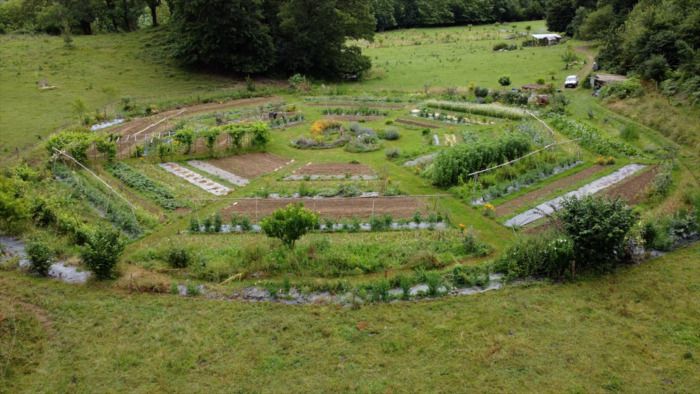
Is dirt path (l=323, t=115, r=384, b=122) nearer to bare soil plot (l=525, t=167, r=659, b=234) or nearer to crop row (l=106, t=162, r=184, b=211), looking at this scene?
crop row (l=106, t=162, r=184, b=211)

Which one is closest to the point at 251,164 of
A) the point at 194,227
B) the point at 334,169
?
the point at 334,169

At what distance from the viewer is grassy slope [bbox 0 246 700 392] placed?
40.8ft

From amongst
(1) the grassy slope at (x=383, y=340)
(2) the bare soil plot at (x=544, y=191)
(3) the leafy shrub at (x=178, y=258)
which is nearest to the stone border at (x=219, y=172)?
(3) the leafy shrub at (x=178, y=258)

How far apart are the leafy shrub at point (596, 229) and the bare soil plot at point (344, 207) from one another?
19.9 feet

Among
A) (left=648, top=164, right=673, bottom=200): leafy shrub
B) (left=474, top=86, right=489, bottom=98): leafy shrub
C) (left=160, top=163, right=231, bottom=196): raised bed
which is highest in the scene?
(left=474, top=86, right=489, bottom=98): leafy shrub

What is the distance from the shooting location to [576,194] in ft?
74.5

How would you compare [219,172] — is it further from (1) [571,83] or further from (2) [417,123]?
(1) [571,83]

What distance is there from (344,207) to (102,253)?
9209mm

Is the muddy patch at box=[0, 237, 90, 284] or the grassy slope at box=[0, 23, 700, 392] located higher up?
the muddy patch at box=[0, 237, 90, 284]

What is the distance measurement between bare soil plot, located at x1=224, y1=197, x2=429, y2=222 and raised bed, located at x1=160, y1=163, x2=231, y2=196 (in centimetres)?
193

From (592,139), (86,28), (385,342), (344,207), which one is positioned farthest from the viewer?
(86,28)

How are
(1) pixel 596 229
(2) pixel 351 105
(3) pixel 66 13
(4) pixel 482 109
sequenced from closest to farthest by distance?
1. (1) pixel 596 229
2. (4) pixel 482 109
3. (2) pixel 351 105
4. (3) pixel 66 13

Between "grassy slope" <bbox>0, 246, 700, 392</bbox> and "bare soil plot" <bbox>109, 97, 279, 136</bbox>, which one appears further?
"bare soil plot" <bbox>109, 97, 279, 136</bbox>

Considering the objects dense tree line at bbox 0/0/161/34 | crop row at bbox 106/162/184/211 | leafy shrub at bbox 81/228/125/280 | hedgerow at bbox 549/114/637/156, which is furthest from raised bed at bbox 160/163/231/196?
dense tree line at bbox 0/0/161/34
